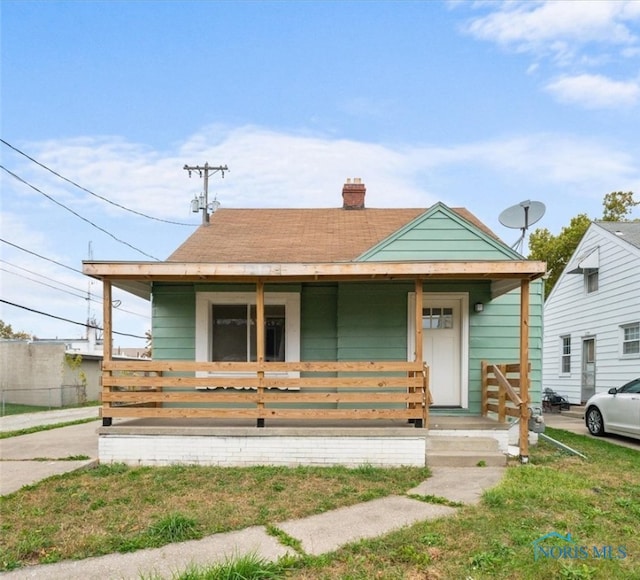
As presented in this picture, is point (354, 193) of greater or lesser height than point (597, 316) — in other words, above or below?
above

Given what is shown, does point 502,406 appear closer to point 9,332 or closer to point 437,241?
point 437,241

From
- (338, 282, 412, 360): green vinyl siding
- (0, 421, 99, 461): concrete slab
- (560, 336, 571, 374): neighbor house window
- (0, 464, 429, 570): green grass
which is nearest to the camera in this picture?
(0, 464, 429, 570): green grass

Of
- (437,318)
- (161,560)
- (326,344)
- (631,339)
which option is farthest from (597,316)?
(161,560)

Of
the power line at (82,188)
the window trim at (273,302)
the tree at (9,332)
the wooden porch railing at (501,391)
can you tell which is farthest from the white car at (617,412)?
the tree at (9,332)

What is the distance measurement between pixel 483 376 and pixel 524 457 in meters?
1.64

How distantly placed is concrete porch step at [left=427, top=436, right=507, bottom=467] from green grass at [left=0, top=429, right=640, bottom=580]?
0.29 m

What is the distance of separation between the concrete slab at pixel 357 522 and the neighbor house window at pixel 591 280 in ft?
39.6

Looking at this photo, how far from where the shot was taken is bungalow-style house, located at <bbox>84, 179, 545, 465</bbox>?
6555mm

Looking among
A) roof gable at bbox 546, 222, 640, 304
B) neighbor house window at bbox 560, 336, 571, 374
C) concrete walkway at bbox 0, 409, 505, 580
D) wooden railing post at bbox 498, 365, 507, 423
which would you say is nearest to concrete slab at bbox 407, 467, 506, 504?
concrete walkway at bbox 0, 409, 505, 580

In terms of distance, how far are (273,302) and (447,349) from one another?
299cm

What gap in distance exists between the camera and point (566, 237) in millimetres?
21250

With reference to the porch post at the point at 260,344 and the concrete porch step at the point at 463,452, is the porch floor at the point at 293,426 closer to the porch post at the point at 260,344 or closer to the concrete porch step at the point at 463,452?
the concrete porch step at the point at 463,452

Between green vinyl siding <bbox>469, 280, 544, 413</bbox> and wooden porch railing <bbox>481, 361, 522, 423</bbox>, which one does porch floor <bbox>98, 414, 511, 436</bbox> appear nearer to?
wooden porch railing <bbox>481, 361, 522, 423</bbox>

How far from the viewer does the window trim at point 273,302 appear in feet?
27.2
